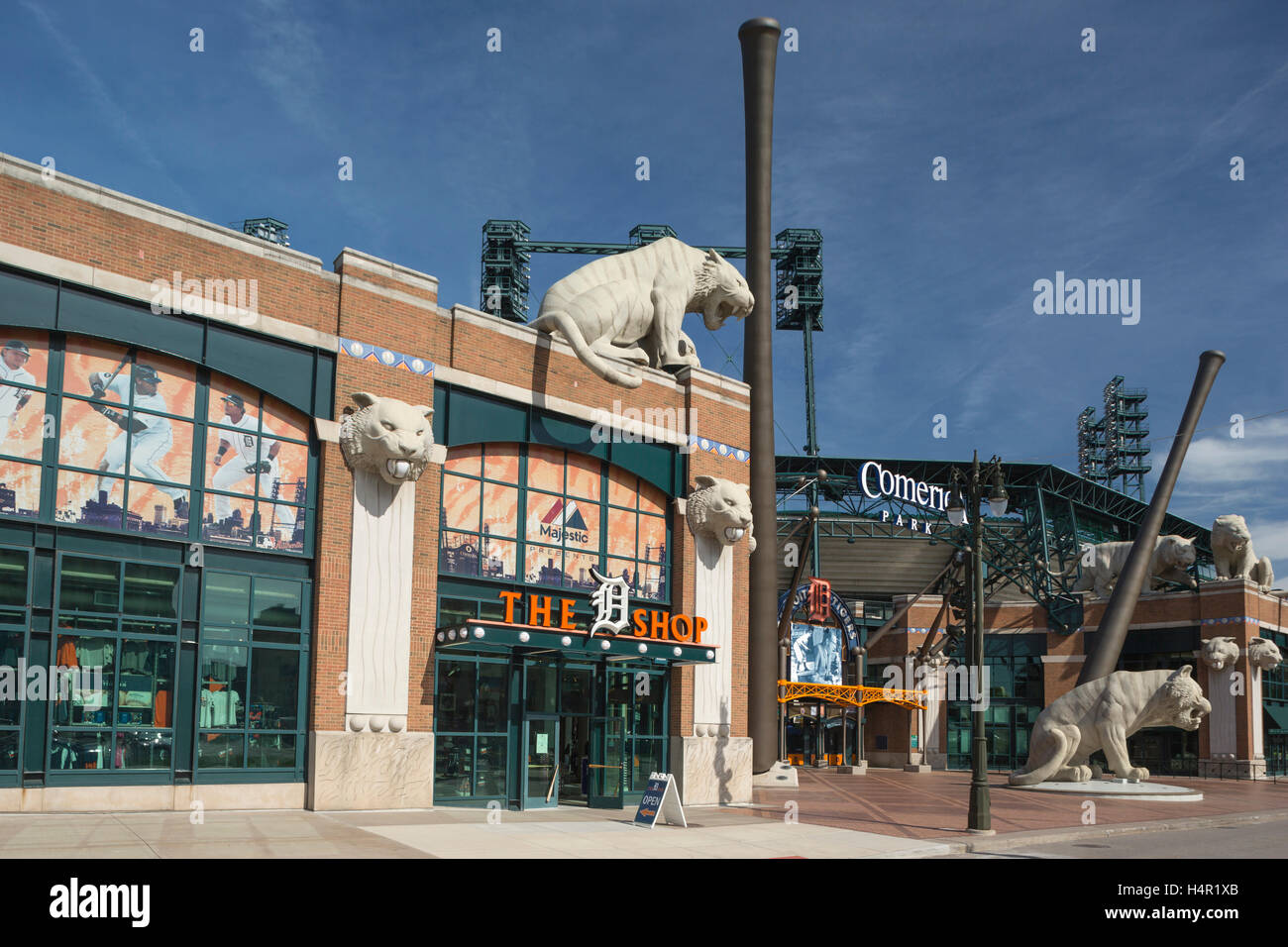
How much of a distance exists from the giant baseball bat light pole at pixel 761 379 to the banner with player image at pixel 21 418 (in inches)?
697

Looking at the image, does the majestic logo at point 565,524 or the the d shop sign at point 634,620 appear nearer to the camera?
the the d shop sign at point 634,620

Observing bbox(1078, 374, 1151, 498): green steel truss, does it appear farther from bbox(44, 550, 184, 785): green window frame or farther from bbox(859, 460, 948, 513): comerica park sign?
bbox(44, 550, 184, 785): green window frame

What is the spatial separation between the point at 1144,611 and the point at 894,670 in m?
13.5

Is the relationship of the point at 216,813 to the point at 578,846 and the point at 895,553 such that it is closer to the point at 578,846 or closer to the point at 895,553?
the point at 578,846

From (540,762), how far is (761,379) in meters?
12.8

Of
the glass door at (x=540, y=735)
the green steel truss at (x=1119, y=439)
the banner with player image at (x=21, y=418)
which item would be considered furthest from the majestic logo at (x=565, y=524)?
the green steel truss at (x=1119, y=439)

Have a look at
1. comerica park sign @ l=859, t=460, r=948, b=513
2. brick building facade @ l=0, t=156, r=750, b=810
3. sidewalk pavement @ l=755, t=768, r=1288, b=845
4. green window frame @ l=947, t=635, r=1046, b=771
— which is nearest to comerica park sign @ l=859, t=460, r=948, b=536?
comerica park sign @ l=859, t=460, r=948, b=513

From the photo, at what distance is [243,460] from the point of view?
20.3 meters

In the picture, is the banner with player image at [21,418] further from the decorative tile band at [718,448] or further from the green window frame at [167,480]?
the decorative tile band at [718,448]

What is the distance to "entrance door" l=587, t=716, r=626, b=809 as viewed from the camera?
24.4 metres

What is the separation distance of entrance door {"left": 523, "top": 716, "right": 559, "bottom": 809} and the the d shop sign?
219 cm

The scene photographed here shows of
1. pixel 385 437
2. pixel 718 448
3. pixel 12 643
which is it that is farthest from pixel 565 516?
pixel 12 643

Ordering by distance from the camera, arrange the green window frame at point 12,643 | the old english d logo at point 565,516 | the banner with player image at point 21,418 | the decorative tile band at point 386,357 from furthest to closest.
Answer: the old english d logo at point 565,516 < the decorative tile band at point 386,357 < the banner with player image at point 21,418 < the green window frame at point 12,643

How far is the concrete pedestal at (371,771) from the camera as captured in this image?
65.8 ft
